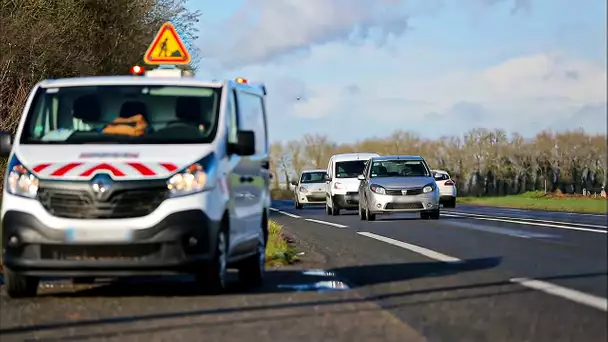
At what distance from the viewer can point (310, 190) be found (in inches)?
1663

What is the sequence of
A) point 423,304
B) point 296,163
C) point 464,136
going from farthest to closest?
point 464,136 → point 296,163 → point 423,304

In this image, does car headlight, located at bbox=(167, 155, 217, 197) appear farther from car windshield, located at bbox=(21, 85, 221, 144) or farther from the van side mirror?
Answer: the van side mirror

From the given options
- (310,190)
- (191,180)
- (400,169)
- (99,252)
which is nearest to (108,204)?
(99,252)

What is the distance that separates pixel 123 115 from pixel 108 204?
121 cm

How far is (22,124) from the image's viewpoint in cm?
1016

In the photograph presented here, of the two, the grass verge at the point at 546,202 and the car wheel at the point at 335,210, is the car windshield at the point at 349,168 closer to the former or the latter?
the car wheel at the point at 335,210

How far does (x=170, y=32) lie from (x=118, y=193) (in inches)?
242

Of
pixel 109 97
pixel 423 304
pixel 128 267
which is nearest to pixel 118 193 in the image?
pixel 128 267

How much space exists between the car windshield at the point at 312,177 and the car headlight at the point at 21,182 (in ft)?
109

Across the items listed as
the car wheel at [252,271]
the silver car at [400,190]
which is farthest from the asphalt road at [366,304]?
the silver car at [400,190]

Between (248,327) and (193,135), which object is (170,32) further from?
(248,327)

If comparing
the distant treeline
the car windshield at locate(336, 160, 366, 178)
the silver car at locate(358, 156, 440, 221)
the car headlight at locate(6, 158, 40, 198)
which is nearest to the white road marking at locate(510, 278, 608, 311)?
the car headlight at locate(6, 158, 40, 198)

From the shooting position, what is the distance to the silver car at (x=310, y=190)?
42.1 m

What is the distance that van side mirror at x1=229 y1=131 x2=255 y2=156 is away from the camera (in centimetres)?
1007
